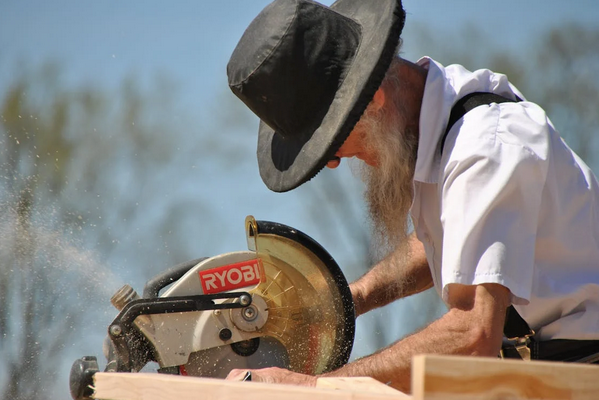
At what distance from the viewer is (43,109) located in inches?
320

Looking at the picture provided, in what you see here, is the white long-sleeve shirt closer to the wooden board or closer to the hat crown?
the hat crown

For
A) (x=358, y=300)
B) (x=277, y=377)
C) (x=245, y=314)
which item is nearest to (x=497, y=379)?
(x=277, y=377)

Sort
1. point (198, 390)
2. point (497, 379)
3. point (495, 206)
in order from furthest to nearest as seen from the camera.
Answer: point (495, 206), point (198, 390), point (497, 379)

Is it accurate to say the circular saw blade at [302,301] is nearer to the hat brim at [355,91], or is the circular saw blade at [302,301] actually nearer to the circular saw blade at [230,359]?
the circular saw blade at [230,359]

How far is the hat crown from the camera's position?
6.69ft

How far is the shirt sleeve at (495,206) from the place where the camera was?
5.91ft

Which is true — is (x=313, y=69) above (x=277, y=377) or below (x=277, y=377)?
above

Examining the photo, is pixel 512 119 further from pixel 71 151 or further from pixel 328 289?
pixel 71 151

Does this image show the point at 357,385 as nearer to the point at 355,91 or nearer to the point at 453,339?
the point at 453,339

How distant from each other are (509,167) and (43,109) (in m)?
7.11

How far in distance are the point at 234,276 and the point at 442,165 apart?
2.52 feet

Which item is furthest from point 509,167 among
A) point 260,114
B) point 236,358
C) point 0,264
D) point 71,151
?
point 71,151

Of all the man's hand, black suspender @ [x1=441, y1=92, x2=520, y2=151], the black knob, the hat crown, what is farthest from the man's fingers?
black suspender @ [x1=441, y1=92, x2=520, y2=151]

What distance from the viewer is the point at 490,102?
204cm
